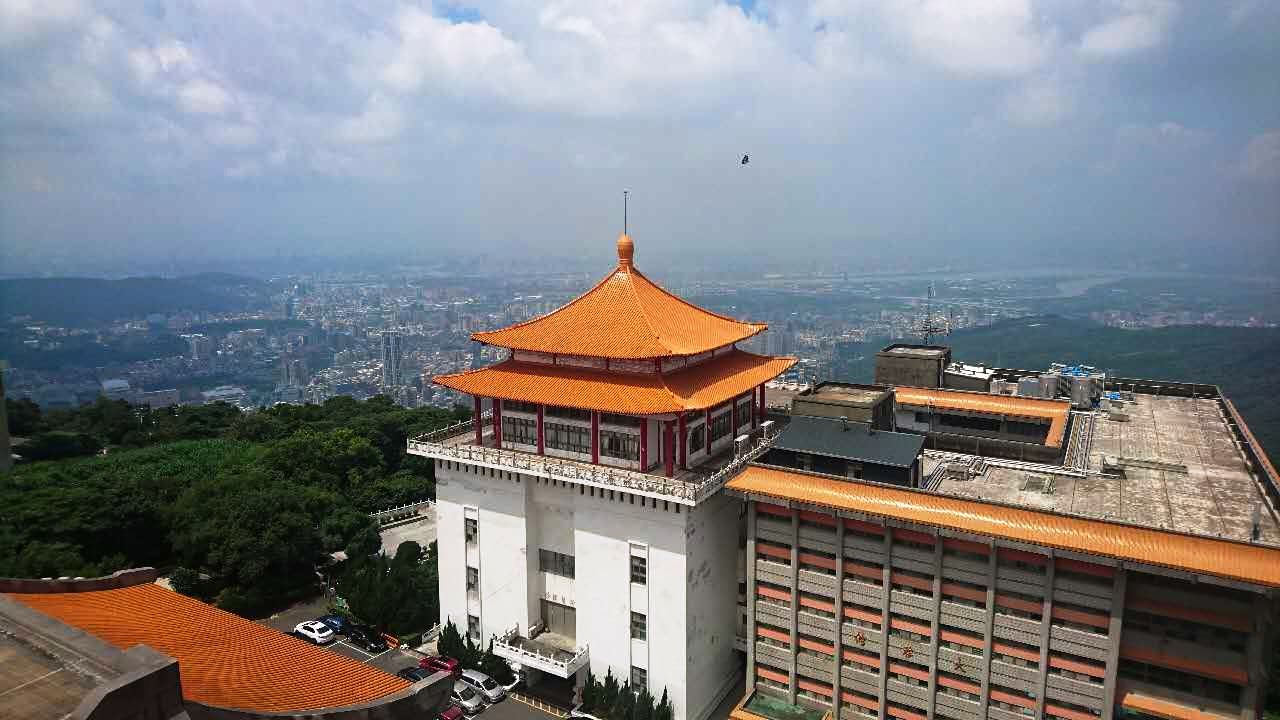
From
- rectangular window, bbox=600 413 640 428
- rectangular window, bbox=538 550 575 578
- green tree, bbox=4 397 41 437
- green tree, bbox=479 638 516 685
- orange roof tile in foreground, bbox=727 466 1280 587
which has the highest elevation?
rectangular window, bbox=600 413 640 428

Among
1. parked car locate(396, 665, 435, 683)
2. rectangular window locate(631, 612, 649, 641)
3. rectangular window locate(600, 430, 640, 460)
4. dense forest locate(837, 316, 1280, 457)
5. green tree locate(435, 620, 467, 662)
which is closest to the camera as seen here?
rectangular window locate(631, 612, 649, 641)

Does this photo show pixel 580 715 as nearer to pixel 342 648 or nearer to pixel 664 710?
pixel 664 710

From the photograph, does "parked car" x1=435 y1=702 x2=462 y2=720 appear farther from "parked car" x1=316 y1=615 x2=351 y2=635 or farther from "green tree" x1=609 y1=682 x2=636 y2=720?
"parked car" x1=316 y1=615 x2=351 y2=635

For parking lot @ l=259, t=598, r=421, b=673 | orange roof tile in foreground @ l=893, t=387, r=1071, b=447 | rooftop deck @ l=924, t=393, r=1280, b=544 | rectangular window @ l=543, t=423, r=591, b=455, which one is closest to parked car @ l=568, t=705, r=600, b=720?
parking lot @ l=259, t=598, r=421, b=673

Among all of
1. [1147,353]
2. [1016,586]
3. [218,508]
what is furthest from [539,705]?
[1147,353]

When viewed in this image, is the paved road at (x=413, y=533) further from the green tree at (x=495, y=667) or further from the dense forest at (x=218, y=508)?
the green tree at (x=495, y=667)
